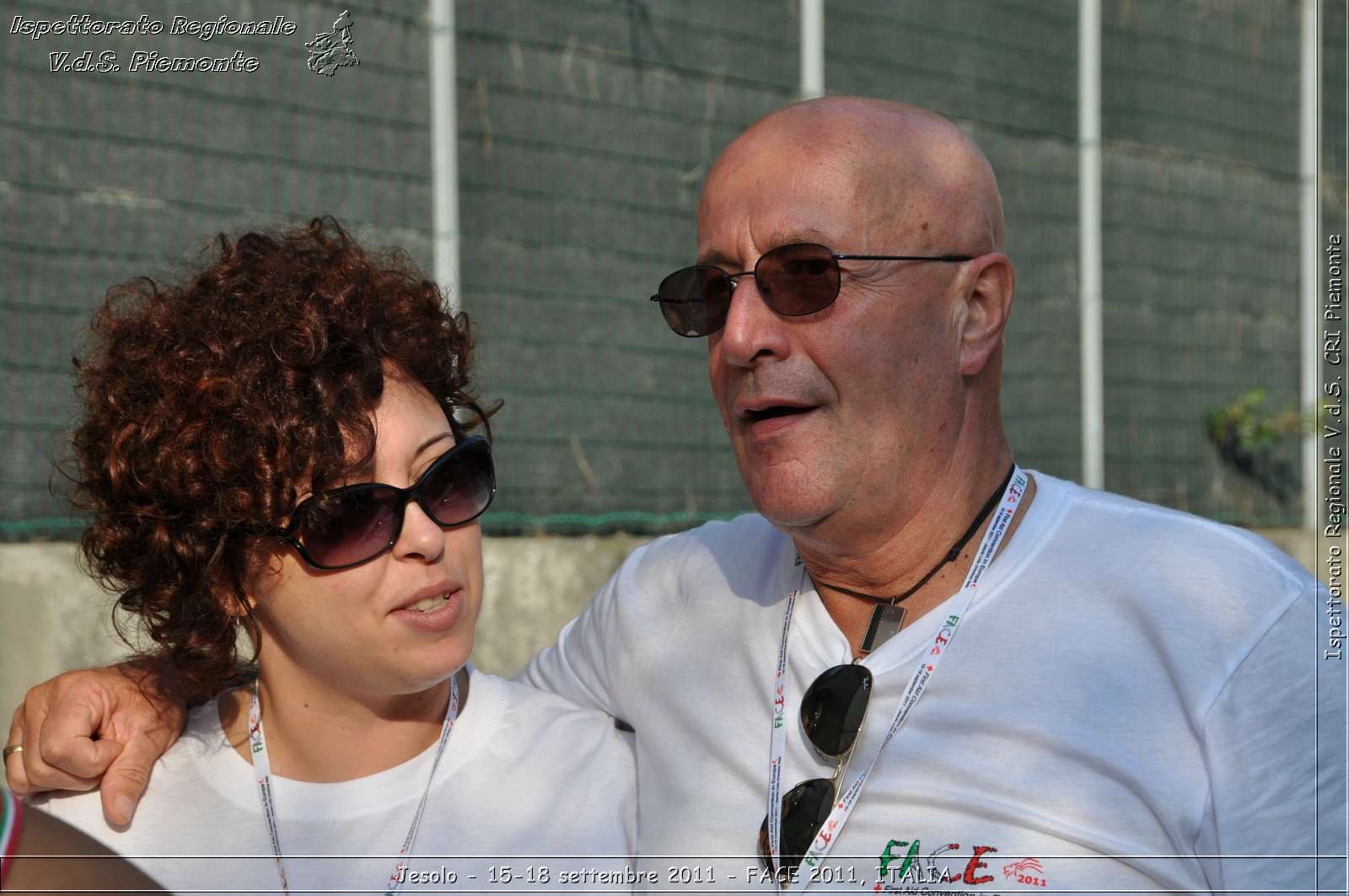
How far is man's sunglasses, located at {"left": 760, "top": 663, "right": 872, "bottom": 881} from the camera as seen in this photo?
2209mm

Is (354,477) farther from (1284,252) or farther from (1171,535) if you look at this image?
(1284,252)

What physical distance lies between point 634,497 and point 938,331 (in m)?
3.27

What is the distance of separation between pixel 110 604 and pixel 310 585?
6.70 ft

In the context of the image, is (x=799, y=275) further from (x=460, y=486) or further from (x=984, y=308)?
(x=460, y=486)

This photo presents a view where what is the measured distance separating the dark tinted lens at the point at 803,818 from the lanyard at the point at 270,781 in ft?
2.16

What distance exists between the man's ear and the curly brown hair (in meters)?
1.06

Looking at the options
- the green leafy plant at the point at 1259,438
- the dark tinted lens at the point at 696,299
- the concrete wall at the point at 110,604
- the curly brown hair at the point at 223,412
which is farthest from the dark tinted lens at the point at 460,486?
the green leafy plant at the point at 1259,438

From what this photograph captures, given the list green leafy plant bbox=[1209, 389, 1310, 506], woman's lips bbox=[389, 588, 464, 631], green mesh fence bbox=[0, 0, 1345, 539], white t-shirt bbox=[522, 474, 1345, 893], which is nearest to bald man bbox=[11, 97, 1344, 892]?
white t-shirt bbox=[522, 474, 1345, 893]

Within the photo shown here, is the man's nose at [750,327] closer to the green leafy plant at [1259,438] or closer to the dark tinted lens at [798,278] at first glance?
the dark tinted lens at [798,278]

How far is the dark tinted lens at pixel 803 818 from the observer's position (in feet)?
7.22

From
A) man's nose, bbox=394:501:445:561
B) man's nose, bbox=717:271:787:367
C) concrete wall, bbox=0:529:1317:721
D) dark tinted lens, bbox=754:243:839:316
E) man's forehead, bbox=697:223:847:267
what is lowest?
concrete wall, bbox=0:529:1317:721

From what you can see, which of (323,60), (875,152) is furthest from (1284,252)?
(875,152)

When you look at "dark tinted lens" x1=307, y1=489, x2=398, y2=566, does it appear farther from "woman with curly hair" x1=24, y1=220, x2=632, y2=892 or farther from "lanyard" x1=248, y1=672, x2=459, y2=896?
"lanyard" x1=248, y1=672, x2=459, y2=896

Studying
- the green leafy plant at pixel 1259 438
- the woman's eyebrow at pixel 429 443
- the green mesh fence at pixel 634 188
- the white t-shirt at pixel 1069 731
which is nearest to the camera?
the white t-shirt at pixel 1069 731
